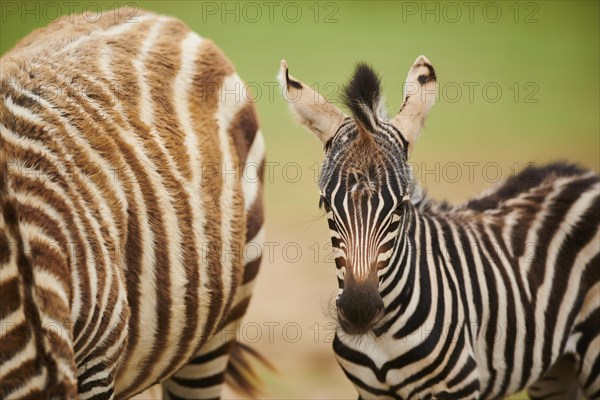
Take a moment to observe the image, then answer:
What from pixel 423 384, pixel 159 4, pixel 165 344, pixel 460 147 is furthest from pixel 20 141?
pixel 159 4

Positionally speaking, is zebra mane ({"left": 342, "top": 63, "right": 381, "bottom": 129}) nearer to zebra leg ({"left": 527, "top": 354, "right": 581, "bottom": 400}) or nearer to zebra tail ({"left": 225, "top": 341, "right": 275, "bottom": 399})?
zebra leg ({"left": 527, "top": 354, "right": 581, "bottom": 400})

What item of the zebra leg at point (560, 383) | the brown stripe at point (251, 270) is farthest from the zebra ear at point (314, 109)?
the zebra leg at point (560, 383)

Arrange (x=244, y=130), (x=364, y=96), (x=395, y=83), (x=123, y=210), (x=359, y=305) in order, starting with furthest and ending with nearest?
(x=395, y=83)
(x=244, y=130)
(x=364, y=96)
(x=123, y=210)
(x=359, y=305)

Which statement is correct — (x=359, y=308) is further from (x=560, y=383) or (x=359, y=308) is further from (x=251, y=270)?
(x=560, y=383)

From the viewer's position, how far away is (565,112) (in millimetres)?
15242

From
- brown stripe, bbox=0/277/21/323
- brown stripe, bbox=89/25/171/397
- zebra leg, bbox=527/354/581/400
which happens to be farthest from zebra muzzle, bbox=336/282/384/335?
zebra leg, bbox=527/354/581/400

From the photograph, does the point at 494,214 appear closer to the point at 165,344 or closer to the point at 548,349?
the point at 548,349

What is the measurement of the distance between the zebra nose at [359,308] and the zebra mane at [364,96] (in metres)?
0.78

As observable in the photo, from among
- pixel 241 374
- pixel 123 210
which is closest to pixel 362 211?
pixel 123 210

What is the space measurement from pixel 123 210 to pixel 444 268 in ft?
5.39

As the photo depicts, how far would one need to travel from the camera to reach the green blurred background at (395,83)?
9.48 m

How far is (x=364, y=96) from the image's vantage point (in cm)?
402

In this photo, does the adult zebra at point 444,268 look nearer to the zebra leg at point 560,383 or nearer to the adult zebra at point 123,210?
the zebra leg at point 560,383

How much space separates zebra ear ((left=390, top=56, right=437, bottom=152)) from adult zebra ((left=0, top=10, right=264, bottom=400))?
1.04 meters
